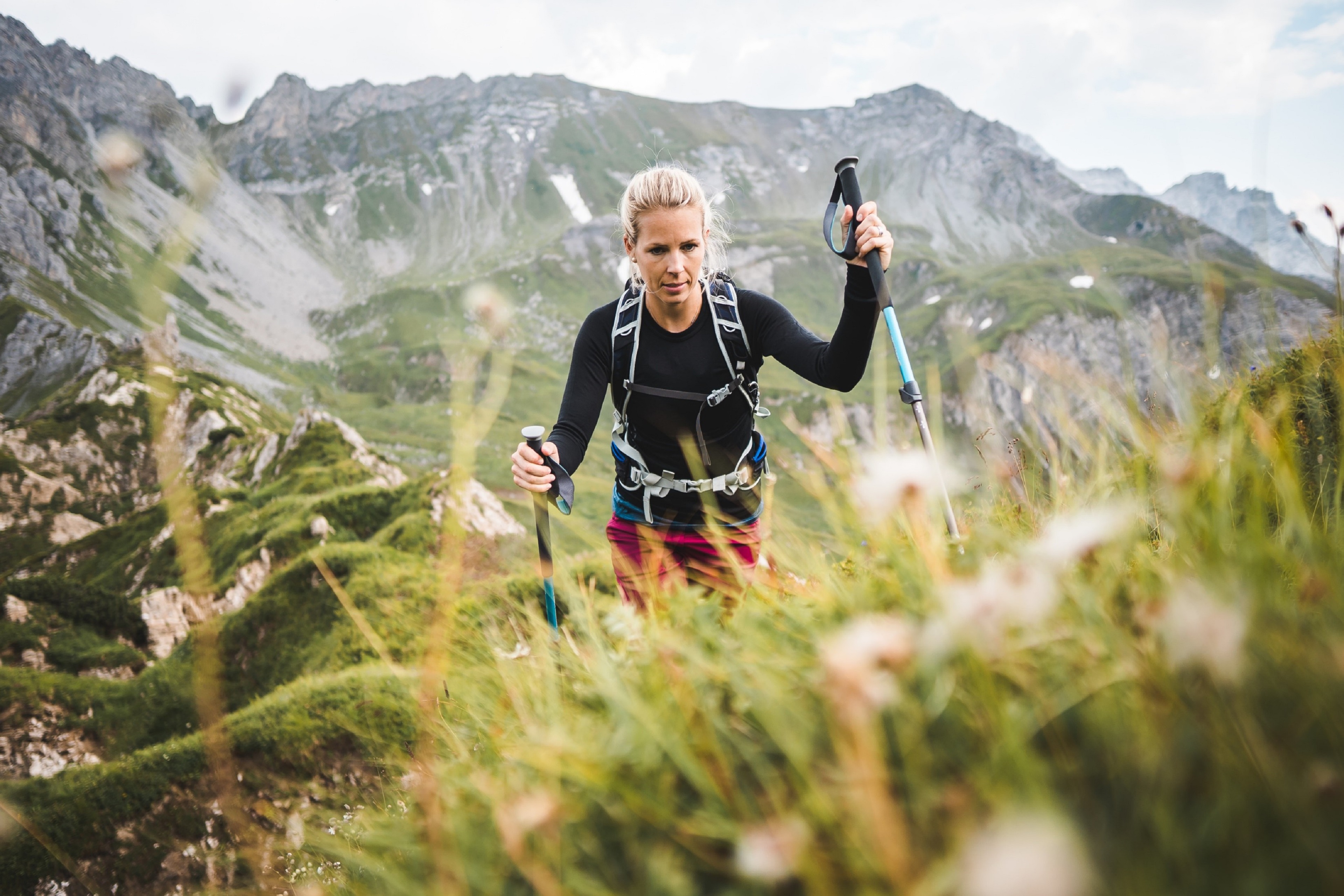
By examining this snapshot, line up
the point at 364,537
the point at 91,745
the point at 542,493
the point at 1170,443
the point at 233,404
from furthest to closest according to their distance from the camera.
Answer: the point at 233,404 → the point at 364,537 → the point at 91,745 → the point at 542,493 → the point at 1170,443

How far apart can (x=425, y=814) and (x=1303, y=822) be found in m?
1.92

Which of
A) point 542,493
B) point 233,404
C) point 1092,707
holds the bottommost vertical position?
point 1092,707

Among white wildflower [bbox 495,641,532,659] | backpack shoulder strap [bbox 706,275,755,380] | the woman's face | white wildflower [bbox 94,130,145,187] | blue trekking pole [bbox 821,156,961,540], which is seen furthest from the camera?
backpack shoulder strap [bbox 706,275,755,380]

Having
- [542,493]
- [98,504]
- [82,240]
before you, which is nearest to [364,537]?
[542,493]

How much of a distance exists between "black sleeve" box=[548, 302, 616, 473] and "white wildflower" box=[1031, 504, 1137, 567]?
12.8 feet

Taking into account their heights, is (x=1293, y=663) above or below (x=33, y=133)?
below

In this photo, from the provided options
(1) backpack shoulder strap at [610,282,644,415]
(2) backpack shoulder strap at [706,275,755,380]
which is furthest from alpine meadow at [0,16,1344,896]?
(1) backpack shoulder strap at [610,282,644,415]

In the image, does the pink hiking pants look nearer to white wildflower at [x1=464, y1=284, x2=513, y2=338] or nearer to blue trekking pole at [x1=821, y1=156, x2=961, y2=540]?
blue trekking pole at [x1=821, y1=156, x2=961, y2=540]

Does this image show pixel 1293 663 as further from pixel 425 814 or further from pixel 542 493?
Answer: pixel 542 493

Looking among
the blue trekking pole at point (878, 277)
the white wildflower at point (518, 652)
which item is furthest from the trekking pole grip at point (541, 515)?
the blue trekking pole at point (878, 277)

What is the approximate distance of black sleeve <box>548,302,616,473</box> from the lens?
518 centimetres

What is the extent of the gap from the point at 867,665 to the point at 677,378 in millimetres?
4289

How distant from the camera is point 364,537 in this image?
15680 millimetres

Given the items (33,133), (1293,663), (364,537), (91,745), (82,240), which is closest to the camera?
(1293,663)
